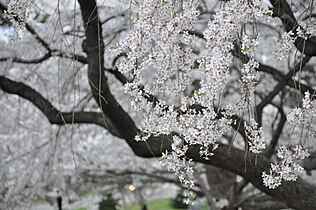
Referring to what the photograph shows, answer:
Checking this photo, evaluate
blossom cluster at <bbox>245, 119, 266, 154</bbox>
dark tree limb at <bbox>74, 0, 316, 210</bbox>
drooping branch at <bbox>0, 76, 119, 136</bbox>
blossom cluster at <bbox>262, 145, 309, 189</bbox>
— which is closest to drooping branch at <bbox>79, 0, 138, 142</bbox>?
dark tree limb at <bbox>74, 0, 316, 210</bbox>

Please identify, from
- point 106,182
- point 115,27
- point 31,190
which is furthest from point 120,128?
point 106,182

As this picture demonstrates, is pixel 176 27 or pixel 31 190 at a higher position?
pixel 31 190

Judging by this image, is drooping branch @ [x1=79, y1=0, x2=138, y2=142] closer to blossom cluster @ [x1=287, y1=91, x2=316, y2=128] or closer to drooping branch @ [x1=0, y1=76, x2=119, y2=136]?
drooping branch @ [x1=0, y1=76, x2=119, y2=136]

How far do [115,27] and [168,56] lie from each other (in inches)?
133

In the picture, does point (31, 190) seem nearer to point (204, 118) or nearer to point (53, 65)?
point (53, 65)

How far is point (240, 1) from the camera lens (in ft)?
5.89

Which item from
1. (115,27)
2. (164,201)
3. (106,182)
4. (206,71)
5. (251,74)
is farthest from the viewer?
(164,201)

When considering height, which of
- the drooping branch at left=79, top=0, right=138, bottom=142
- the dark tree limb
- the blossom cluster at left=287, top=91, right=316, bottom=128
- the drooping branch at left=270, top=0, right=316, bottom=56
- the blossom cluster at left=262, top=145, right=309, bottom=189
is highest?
the drooping branch at left=270, top=0, right=316, bottom=56

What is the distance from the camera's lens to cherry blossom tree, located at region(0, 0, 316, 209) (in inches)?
72.7

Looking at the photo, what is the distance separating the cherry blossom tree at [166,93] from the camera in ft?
6.06

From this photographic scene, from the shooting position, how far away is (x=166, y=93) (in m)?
3.24

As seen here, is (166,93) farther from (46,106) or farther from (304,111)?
(304,111)

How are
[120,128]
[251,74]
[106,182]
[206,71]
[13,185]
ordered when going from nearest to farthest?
[206,71] < [251,74] < [120,128] < [13,185] < [106,182]

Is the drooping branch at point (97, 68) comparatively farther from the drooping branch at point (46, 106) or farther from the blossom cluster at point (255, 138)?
the blossom cluster at point (255, 138)
